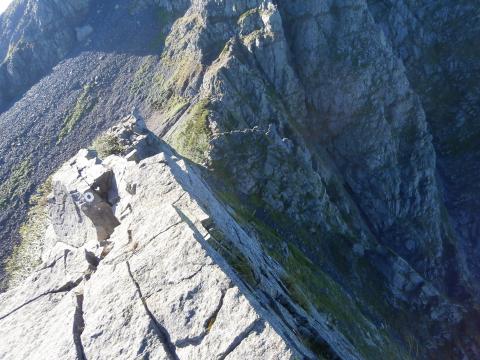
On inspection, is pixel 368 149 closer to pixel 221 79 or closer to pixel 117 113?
pixel 221 79

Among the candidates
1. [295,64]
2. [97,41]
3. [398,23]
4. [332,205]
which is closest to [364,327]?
[332,205]

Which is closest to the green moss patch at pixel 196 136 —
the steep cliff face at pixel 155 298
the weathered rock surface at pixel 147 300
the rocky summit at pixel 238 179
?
the rocky summit at pixel 238 179

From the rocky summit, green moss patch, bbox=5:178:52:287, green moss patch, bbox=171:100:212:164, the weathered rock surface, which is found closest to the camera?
the weathered rock surface

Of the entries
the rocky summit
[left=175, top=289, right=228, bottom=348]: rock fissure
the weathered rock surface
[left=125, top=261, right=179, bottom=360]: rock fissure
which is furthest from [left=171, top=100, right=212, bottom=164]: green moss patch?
[left=175, top=289, right=228, bottom=348]: rock fissure

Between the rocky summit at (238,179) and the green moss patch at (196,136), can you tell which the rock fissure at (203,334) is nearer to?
the rocky summit at (238,179)

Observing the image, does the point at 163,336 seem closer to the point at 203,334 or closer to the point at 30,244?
the point at 203,334

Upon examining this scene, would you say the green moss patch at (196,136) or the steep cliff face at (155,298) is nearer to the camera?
the steep cliff face at (155,298)

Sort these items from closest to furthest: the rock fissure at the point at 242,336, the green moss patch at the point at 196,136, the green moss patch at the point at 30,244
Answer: the rock fissure at the point at 242,336 → the green moss patch at the point at 30,244 → the green moss patch at the point at 196,136

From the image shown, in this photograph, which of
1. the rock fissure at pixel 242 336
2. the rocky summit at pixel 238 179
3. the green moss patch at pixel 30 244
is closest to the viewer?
the rock fissure at pixel 242 336

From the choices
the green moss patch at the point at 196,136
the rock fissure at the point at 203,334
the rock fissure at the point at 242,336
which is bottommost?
the rock fissure at the point at 242,336

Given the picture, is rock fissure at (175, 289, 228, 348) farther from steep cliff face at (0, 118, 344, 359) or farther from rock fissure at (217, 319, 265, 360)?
rock fissure at (217, 319, 265, 360)
